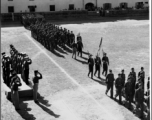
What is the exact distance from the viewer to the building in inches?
1861

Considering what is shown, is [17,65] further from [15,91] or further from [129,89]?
[129,89]

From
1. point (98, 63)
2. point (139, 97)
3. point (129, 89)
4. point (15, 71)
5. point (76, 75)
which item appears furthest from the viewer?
point (76, 75)

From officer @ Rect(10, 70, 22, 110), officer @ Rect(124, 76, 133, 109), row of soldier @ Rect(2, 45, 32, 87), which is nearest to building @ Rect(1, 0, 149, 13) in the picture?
row of soldier @ Rect(2, 45, 32, 87)

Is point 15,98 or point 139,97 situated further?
point 15,98

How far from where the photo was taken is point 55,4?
48.4 m

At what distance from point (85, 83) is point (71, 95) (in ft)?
6.08

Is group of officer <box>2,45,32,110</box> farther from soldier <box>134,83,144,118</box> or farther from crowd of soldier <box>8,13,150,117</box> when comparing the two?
soldier <box>134,83,144,118</box>

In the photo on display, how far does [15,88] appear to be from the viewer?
13133 mm

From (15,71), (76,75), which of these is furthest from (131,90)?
(15,71)

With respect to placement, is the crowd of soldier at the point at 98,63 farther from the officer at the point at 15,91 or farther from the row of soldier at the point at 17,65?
the officer at the point at 15,91

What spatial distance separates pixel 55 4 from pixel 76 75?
1258 inches

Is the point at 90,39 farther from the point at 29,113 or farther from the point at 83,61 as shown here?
the point at 29,113

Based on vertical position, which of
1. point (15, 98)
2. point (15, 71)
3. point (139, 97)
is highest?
point (15, 71)

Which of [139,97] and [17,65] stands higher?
[17,65]
